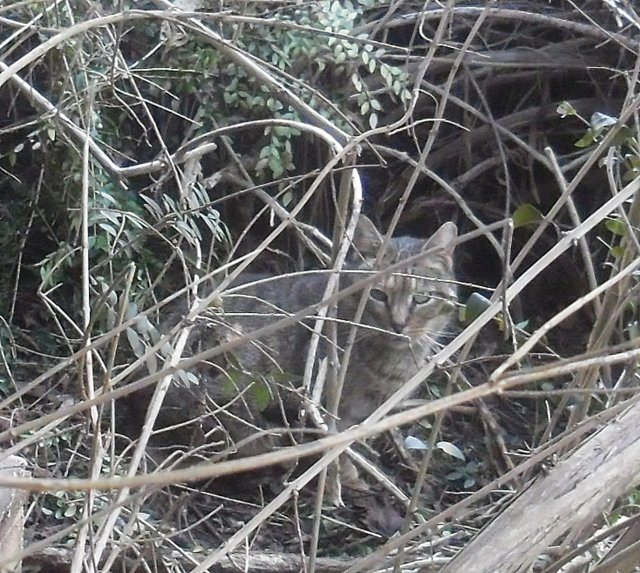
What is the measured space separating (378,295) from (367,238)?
23cm

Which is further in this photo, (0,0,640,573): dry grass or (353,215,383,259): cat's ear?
(353,215,383,259): cat's ear

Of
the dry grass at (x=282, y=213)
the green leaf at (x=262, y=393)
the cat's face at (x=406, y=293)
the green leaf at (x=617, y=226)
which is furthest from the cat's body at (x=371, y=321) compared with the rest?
the green leaf at (x=617, y=226)

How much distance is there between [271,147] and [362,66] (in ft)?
1.70

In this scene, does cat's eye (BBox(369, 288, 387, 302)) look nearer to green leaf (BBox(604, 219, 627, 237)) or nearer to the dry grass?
the dry grass

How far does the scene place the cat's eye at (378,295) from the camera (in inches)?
127

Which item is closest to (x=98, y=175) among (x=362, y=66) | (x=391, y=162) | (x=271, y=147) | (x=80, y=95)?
(x=80, y=95)

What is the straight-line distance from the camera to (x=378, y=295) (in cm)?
324

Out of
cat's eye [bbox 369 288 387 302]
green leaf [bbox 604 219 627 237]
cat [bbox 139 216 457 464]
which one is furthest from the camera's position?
cat's eye [bbox 369 288 387 302]

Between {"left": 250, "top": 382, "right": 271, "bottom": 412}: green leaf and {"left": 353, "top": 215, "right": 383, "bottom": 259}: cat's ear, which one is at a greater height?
{"left": 250, "top": 382, "right": 271, "bottom": 412}: green leaf

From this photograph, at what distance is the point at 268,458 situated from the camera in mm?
739

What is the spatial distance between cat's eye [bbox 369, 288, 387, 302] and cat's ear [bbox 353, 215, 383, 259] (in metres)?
0.15

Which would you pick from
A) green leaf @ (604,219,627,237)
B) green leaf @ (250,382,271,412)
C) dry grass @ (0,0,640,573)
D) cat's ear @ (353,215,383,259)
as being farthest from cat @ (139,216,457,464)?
green leaf @ (604,219,627,237)

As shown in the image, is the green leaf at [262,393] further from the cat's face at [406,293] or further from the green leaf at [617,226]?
the cat's face at [406,293]

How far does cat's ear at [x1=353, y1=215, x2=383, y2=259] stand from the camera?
3.09 metres
